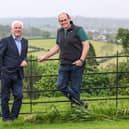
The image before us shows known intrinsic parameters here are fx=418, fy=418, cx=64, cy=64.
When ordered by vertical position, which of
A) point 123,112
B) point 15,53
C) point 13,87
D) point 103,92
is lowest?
point 103,92

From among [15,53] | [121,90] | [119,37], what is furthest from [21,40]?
[119,37]

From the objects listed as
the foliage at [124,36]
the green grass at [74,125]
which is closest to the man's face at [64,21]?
the green grass at [74,125]

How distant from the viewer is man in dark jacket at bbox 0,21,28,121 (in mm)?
6285

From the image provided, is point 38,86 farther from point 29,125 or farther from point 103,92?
point 29,125

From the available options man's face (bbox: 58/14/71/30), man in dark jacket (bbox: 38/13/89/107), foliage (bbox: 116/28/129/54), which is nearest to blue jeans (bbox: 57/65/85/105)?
man in dark jacket (bbox: 38/13/89/107)

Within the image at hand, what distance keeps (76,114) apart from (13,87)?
3.55 ft

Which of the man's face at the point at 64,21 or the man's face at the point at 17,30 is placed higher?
the man's face at the point at 64,21

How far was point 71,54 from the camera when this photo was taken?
6629 millimetres

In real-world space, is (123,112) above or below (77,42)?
below

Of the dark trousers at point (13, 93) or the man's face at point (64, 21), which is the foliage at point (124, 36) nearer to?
the man's face at point (64, 21)

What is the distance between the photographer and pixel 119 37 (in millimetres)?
23344

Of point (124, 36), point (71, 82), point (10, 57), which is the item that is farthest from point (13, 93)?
point (124, 36)

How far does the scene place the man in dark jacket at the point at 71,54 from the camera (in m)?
6.57

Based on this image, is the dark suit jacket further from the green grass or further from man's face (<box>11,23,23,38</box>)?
the green grass
